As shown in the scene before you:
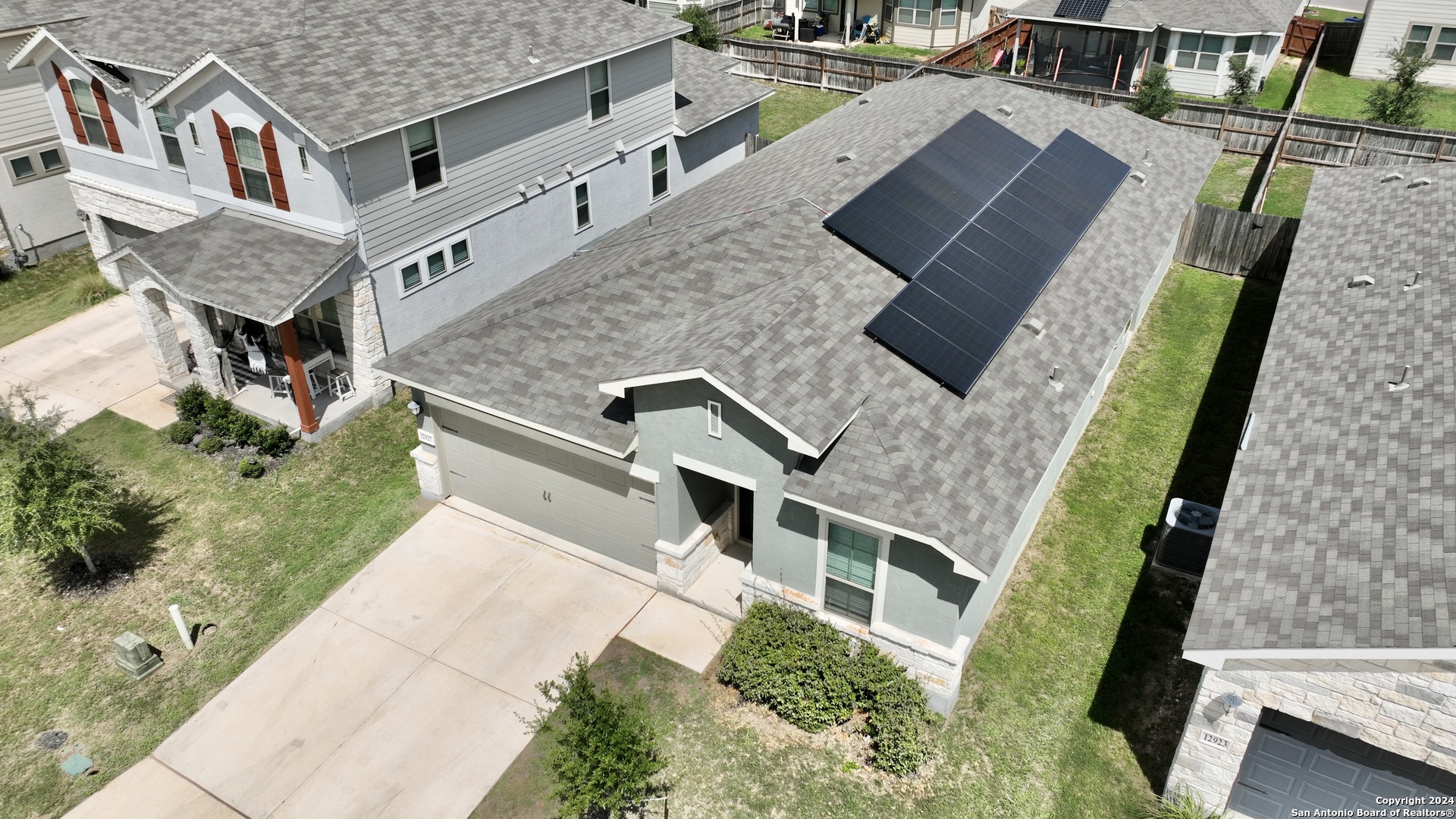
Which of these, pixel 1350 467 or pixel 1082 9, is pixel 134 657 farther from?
pixel 1082 9

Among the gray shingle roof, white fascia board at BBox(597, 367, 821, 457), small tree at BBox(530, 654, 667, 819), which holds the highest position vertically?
the gray shingle roof

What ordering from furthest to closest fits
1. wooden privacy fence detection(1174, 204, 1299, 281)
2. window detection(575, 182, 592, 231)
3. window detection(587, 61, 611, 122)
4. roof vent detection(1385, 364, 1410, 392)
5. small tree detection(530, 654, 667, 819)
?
wooden privacy fence detection(1174, 204, 1299, 281), window detection(575, 182, 592, 231), window detection(587, 61, 611, 122), roof vent detection(1385, 364, 1410, 392), small tree detection(530, 654, 667, 819)

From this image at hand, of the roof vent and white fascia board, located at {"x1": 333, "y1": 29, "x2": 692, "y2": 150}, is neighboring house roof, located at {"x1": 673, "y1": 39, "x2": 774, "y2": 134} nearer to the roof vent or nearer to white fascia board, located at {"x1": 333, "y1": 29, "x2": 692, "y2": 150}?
white fascia board, located at {"x1": 333, "y1": 29, "x2": 692, "y2": 150}

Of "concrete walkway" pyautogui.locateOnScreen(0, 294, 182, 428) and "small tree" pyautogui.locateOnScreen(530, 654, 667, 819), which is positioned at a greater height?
"small tree" pyautogui.locateOnScreen(530, 654, 667, 819)

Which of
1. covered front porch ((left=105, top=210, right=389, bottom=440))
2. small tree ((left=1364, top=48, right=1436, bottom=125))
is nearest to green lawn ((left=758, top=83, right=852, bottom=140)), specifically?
small tree ((left=1364, top=48, right=1436, bottom=125))

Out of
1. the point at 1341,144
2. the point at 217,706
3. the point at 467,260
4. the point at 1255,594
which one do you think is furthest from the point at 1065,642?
the point at 1341,144

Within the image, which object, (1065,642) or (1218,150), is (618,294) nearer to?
(1065,642)

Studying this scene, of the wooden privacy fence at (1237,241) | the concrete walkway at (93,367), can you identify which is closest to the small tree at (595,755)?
the concrete walkway at (93,367)
